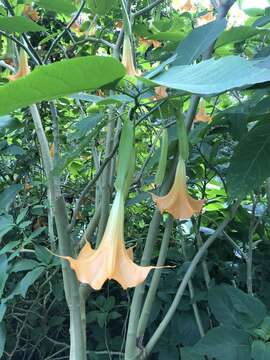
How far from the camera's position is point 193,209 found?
757mm

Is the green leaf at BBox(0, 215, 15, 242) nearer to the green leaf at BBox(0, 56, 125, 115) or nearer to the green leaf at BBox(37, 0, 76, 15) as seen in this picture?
the green leaf at BBox(37, 0, 76, 15)

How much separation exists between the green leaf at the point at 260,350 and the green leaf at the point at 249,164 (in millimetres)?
243

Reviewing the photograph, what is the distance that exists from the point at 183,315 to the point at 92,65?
2.75 ft

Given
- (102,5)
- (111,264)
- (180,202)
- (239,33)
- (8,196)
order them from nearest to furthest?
(111,264) < (180,202) < (239,33) < (102,5) < (8,196)

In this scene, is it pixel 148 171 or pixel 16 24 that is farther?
pixel 148 171

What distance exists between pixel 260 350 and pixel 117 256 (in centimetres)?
33

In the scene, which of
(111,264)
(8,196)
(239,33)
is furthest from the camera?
(8,196)

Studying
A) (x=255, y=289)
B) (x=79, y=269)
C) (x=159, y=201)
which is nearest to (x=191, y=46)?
(x=159, y=201)

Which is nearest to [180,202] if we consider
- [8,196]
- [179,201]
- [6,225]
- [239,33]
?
[179,201]

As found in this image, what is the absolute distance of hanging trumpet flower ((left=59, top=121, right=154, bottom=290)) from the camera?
579mm

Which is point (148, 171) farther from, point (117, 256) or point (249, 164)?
point (117, 256)

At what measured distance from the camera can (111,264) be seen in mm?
590

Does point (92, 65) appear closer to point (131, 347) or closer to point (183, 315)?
point (131, 347)

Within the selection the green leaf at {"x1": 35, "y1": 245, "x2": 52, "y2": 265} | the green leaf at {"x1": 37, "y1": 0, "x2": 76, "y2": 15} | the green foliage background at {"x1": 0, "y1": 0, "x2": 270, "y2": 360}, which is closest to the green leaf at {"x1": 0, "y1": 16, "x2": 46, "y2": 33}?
the green foliage background at {"x1": 0, "y1": 0, "x2": 270, "y2": 360}
